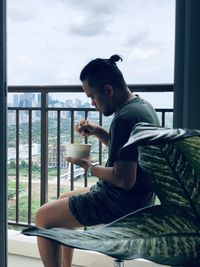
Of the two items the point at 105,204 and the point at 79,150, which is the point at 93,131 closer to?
the point at 79,150

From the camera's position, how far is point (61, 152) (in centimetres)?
276

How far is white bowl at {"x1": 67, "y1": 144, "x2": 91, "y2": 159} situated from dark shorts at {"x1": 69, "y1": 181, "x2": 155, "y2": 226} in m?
0.15

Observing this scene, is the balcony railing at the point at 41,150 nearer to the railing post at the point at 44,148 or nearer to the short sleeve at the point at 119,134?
the railing post at the point at 44,148

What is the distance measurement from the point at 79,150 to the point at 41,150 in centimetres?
108

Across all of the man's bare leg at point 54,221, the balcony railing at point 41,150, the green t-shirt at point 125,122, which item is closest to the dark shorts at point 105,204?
the man's bare leg at point 54,221

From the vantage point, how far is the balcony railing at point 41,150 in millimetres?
2635

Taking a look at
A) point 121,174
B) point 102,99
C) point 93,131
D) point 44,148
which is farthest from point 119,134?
point 44,148

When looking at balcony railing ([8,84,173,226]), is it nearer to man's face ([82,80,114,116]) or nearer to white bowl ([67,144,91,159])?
man's face ([82,80,114,116])

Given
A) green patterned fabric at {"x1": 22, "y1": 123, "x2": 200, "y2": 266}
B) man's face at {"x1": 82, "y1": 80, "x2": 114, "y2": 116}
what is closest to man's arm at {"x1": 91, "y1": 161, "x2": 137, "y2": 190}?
man's face at {"x1": 82, "y1": 80, "x2": 114, "y2": 116}

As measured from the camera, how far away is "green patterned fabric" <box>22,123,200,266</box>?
387 mm

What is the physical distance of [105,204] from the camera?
162 centimetres

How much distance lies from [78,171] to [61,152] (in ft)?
0.61

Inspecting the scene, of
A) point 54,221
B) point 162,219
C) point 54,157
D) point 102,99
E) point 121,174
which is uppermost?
point 102,99

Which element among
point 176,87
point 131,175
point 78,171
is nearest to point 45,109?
point 78,171
